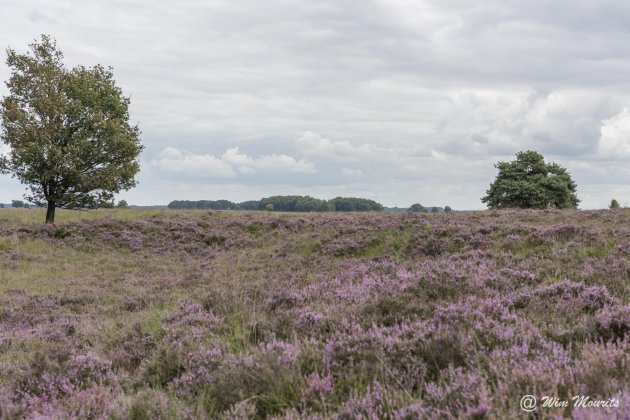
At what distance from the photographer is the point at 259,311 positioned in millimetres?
7539

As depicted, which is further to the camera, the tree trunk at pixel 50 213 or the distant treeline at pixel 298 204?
the distant treeline at pixel 298 204

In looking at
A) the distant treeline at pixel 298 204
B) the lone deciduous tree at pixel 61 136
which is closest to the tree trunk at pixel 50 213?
the lone deciduous tree at pixel 61 136

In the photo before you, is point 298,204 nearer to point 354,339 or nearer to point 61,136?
point 61,136

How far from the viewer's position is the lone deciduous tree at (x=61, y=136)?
26.8 metres

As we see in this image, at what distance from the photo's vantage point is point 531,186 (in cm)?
4488

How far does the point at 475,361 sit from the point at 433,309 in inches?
93.3

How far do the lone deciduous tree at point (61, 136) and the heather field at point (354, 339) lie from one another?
1518 cm

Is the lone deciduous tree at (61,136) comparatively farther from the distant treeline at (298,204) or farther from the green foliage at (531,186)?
the distant treeline at (298,204)

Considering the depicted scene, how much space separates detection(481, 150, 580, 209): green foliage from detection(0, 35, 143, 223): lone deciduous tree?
122 ft

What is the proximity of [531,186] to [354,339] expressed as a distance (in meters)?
45.8

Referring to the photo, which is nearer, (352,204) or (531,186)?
(531,186)

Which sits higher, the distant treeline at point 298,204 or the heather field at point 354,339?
the distant treeline at point 298,204

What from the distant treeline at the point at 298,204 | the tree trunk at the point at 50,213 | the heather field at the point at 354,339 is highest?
the distant treeline at the point at 298,204

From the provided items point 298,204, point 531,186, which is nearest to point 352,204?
point 298,204
